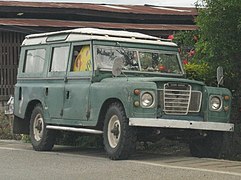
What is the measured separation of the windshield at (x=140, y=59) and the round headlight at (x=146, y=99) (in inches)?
57.0

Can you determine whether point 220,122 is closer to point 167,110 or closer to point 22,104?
point 167,110

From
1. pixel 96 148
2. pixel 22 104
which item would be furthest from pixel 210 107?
pixel 22 104

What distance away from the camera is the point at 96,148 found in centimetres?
1438

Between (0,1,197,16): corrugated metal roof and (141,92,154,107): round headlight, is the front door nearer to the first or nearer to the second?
(141,92,154,107): round headlight

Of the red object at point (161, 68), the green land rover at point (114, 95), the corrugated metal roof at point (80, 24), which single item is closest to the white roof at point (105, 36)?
the green land rover at point (114, 95)

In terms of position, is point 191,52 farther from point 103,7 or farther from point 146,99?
point 103,7

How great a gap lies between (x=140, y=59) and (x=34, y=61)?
2.73 metres

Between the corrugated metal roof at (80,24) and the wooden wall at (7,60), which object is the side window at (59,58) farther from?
the wooden wall at (7,60)

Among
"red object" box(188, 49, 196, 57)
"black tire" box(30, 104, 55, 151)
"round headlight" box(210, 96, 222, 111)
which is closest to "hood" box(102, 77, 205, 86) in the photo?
"round headlight" box(210, 96, 222, 111)

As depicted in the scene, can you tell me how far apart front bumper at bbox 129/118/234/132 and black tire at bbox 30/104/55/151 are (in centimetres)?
308

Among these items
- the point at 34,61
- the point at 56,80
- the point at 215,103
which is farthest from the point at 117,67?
the point at 34,61

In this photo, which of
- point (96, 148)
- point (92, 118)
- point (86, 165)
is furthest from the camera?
point (96, 148)

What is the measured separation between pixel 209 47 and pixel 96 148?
356cm

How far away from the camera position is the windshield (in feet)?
41.5
